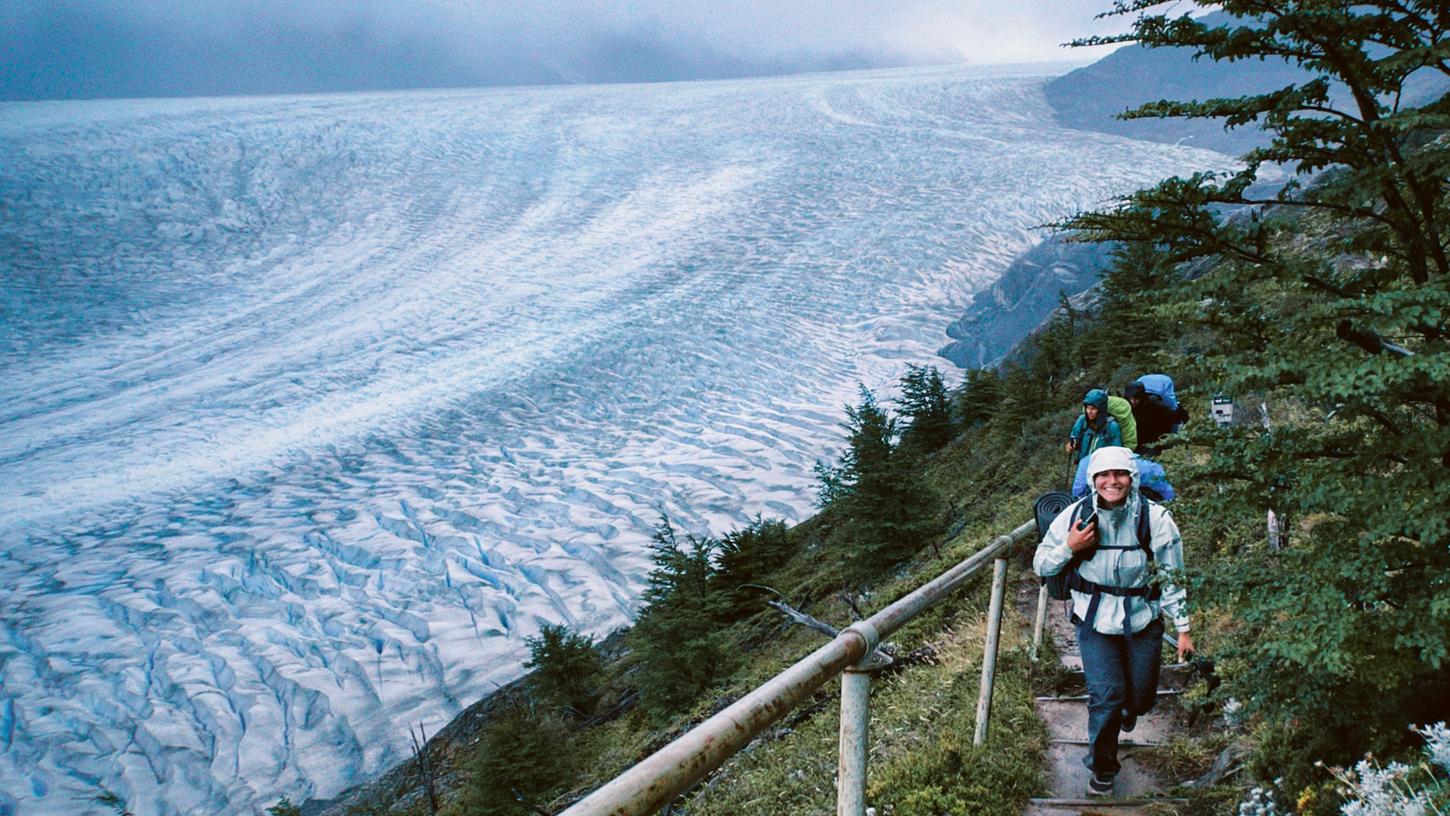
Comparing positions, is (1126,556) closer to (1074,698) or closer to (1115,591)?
(1115,591)

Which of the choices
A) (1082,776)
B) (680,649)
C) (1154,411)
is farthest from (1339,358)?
(680,649)

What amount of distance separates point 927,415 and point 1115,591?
19918 mm

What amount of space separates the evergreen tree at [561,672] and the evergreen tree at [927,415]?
38.2 ft

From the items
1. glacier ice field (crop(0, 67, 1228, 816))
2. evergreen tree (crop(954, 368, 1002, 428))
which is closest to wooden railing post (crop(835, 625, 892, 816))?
glacier ice field (crop(0, 67, 1228, 816))

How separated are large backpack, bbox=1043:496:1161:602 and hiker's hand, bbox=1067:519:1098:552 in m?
0.05

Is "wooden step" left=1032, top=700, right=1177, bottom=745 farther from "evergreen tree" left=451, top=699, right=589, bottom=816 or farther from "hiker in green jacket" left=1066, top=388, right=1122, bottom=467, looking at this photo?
"evergreen tree" left=451, top=699, right=589, bottom=816

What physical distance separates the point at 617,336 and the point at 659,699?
66.9 ft

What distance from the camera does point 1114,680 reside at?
3582 millimetres

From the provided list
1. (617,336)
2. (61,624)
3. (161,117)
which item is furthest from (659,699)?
(161,117)

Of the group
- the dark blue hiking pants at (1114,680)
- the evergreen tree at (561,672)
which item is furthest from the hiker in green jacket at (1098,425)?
the evergreen tree at (561,672)

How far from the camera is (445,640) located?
18484mm

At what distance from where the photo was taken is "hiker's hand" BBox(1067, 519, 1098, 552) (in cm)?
352

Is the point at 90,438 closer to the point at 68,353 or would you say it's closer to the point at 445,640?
the point at 68,353

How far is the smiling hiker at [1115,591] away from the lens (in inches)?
139
